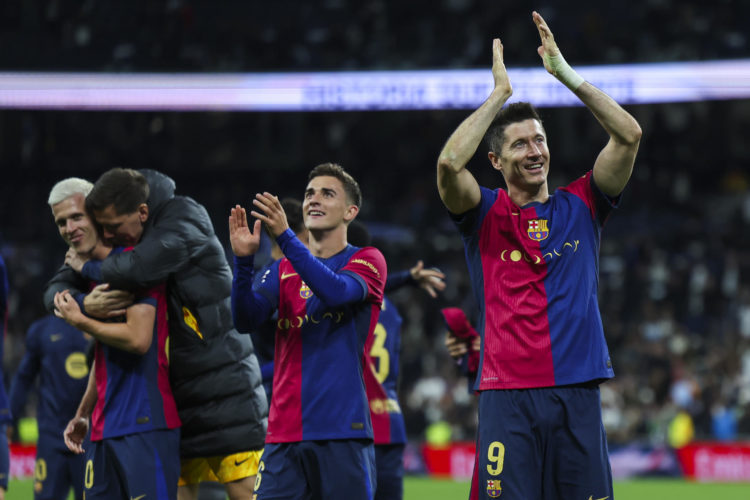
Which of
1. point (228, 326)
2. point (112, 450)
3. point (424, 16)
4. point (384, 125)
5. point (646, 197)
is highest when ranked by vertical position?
point (424, 16)

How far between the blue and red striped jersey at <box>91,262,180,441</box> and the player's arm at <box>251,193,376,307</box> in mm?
890

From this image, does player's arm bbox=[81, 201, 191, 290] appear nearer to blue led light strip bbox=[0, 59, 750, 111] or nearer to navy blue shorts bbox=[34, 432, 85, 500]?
navy blue shorts bbox=[34, 432, 85, 500]

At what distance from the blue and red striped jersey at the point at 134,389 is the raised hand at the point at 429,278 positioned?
7.24 ft

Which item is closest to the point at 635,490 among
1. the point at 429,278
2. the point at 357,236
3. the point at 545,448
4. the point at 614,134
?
the point at 429,278

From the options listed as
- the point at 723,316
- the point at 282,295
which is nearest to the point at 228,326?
the point at 282,295

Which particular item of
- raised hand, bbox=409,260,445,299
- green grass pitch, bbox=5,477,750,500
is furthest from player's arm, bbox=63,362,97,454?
green grass pitch, bbox=5,477,750,500

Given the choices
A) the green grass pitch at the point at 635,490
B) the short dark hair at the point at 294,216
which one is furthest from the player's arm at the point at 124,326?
the green grass pitch at the point at 635,490

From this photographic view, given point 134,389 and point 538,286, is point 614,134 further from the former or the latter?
point 134,389

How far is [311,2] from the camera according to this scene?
24016 mm

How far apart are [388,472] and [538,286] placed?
2.66 m

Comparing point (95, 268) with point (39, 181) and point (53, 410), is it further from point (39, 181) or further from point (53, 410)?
point (39, 181)

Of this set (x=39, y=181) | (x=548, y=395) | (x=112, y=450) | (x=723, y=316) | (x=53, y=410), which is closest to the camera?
(x=548, y=395)

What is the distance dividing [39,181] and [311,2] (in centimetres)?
784

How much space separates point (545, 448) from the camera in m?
4.26
